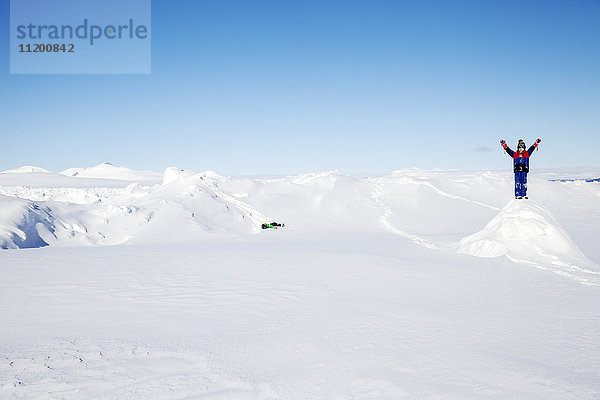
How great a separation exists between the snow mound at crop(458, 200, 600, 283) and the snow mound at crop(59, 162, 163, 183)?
294 feet

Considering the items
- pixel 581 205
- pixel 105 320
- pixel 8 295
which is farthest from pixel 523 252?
pixel 581 205

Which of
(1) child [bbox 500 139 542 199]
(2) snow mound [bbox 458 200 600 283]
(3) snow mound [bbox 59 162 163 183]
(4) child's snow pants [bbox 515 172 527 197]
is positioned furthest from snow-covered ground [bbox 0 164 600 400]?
(3) snow mound [bbox 59 162 163 183]

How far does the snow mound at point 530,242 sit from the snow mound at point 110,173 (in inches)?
3524

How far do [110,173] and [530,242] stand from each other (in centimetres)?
10210

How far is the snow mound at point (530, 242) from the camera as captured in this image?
1307cm

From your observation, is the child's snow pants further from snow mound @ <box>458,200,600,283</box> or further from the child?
snow mound @ <box>458,200,600,283</box>

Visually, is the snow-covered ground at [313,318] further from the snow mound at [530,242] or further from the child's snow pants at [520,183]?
the child's snow pants at [520,183]

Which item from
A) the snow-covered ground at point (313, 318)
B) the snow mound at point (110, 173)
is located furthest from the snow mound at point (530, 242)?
the snow mound at point (110, 173)

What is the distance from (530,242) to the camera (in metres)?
14.1

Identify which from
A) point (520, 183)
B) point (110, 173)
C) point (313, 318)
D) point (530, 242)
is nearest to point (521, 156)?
point (520, 183)

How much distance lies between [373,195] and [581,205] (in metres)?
20.7

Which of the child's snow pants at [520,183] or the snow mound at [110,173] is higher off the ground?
the snow mound at [110,173]

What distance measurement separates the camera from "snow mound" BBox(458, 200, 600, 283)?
13.1 m

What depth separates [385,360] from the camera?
575 cm
